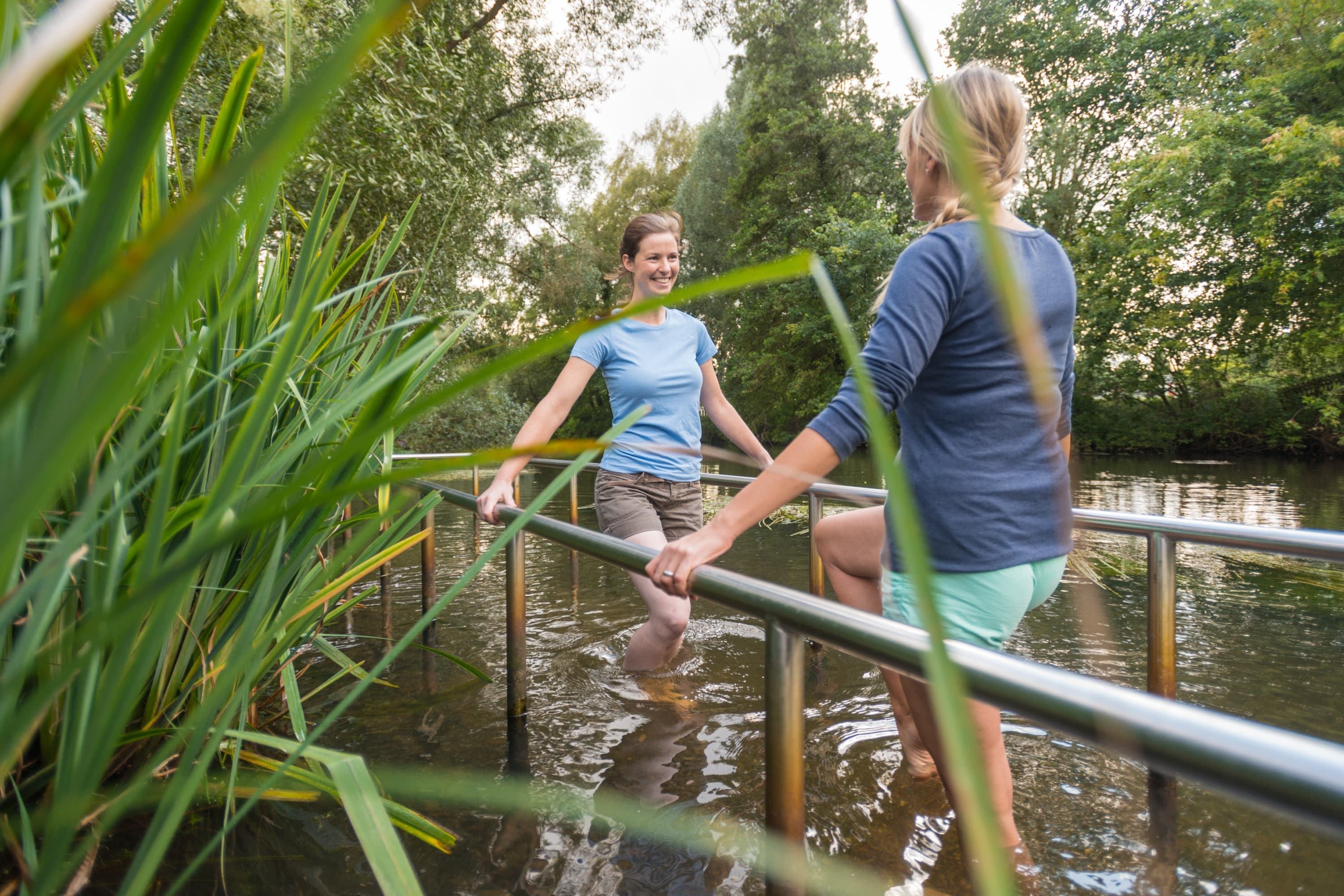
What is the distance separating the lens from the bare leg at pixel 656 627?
282 centimetres

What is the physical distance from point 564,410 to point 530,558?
3.45 metres

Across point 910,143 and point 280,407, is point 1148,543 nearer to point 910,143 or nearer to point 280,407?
point 910,143

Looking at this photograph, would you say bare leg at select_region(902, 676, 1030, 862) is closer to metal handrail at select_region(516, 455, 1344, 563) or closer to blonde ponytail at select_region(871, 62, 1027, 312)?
metal handrail at select_region(516, 455, 1344, 563)

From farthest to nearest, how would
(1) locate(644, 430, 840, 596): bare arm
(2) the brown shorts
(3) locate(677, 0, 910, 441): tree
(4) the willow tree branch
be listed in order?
(3) locate(677, 0, 910, 441): tree
(4) the willow tree branch
(2) the brown shorts
(1) locate(644, 430, 840, 596): bare arm

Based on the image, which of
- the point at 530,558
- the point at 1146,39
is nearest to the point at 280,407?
the point at 530,558

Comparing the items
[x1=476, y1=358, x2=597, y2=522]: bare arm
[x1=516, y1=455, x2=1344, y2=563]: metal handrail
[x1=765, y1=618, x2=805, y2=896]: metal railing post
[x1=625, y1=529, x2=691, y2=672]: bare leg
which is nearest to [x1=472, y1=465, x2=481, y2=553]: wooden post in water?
[x1=625, y1=529, x2=691, y2=672]: bare leg

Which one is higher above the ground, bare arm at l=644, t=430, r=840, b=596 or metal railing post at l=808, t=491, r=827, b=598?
bare arm at l=644, t=430, r=840, b=596

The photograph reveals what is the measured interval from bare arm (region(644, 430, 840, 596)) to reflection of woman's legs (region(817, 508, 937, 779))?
0.74 metres

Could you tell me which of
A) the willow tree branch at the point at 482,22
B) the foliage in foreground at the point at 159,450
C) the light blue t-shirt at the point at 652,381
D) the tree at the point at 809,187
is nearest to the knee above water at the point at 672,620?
the light blue t-shirt at the point at 652,381

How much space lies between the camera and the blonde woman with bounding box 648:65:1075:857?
4.97ft

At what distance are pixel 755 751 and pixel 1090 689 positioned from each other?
2.00 m

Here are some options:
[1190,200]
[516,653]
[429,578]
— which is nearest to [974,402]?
[516,653]

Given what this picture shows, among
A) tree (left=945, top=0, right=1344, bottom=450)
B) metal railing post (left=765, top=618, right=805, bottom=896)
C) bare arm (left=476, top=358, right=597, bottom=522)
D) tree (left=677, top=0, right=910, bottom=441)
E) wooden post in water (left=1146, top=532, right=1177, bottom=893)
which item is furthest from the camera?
tree (left=677, top=0, right=910, bottom=441)

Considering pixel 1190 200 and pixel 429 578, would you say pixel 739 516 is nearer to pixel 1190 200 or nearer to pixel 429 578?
pixel 429 578
